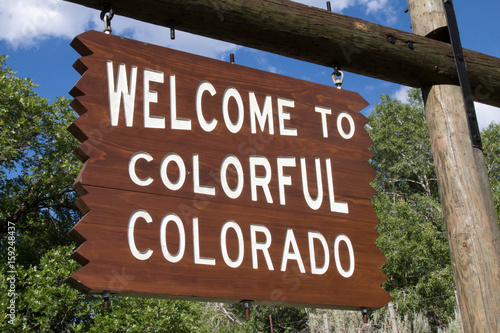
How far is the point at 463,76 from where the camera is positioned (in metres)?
4.08

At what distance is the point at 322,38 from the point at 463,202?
1.37 meters

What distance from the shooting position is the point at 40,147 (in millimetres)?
14656

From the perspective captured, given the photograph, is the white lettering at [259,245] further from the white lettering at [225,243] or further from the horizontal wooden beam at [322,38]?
the horizontal wooden beam at [322,38]

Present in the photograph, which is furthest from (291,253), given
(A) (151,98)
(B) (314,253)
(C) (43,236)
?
(C) (43,236)

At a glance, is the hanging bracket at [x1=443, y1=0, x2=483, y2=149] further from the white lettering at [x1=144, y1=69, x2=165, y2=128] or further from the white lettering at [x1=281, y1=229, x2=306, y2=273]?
the white lettering at [x1=144, y1=69, x2=165, y2=128]

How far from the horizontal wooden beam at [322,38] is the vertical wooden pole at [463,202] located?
20 cm

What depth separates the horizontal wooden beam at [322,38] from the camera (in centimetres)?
338

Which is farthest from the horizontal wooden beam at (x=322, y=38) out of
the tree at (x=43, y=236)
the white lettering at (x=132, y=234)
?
the tree at (x=43, y=236)

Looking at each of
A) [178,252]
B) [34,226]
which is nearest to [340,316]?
[34,226]

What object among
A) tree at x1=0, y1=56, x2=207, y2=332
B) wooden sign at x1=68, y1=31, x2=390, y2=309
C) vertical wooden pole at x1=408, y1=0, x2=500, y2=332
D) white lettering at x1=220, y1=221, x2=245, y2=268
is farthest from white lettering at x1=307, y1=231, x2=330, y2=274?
tree at x1=0, y1=56, x2=207, y2=332

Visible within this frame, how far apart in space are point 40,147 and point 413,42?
40.1 ft

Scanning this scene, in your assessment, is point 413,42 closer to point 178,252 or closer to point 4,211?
point 178,252

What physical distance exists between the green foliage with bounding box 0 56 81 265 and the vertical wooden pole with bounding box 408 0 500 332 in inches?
436

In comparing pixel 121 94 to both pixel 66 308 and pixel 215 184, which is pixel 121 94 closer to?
pixel 215 184
